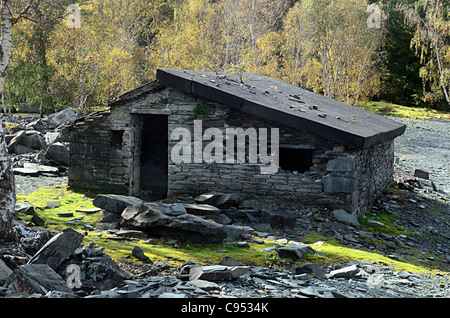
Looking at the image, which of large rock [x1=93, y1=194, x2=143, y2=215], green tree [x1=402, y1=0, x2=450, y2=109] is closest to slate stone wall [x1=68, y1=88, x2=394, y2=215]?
large rock [x1=93, y1=194, x2=143, y2=215]

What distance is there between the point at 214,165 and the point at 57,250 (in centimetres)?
585

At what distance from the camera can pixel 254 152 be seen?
36.7 ft

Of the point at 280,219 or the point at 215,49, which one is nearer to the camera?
the point at 280,219

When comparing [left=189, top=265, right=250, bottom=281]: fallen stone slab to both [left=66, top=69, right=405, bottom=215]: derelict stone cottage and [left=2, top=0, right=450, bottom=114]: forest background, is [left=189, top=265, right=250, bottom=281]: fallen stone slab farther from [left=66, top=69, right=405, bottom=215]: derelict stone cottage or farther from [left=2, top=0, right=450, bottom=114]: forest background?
[left=2, top=0, right=450, bottom=114]: forest background

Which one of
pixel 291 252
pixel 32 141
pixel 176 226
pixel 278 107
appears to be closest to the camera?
pixel 291 252

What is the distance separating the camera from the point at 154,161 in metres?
13.7

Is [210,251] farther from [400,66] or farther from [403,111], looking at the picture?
[400,66]

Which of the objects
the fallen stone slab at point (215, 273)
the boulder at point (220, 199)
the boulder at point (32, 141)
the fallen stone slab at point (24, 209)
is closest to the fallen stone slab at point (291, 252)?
the fallen stone slab at point (215, 273)

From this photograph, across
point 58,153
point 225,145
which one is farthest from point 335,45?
point 225,145

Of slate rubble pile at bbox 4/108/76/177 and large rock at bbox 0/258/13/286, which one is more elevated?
slate rubble pile at bbox 4/108/76/177

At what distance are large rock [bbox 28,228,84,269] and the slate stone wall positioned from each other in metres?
5.54

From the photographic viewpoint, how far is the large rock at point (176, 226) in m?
8.50

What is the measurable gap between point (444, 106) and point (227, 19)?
19.5 meters

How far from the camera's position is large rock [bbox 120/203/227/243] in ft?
27.9
